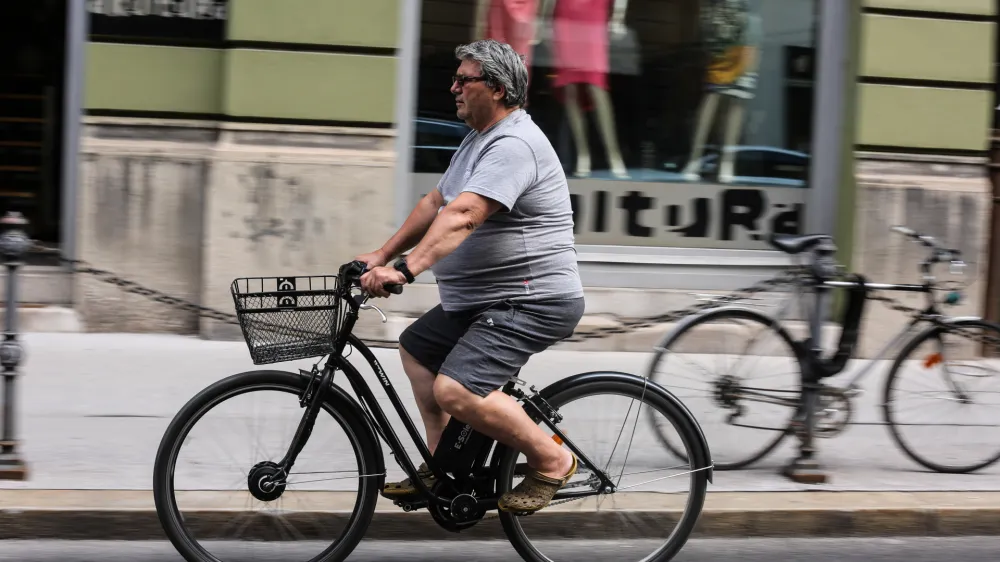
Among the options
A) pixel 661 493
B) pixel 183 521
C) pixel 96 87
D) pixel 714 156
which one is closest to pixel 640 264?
pixel 714 156

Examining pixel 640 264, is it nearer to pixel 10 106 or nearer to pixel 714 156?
pixel 714 156

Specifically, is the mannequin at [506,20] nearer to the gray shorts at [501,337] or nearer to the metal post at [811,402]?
the metal post at [811,402]

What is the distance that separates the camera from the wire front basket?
3.67 metres

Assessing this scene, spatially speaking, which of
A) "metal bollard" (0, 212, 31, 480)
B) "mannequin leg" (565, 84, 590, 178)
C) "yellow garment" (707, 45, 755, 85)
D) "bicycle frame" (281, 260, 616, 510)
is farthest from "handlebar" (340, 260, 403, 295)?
"yellow garment" (707, 45, 755, 85)

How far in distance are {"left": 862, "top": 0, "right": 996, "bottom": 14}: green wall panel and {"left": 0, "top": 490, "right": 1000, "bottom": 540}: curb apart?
411 cm

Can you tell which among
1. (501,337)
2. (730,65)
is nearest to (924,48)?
(730,65)

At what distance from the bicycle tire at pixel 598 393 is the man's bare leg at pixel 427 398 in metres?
0.22

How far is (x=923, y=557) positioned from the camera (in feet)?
15.7

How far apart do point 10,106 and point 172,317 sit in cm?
211

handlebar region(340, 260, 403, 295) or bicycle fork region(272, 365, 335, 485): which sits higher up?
handlebar region(340, 260, 403, 295)

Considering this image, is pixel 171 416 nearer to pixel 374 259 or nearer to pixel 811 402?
pixel 374 259

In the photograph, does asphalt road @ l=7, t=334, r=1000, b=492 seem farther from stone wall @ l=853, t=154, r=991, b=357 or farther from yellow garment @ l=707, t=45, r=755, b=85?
yellow garment @ l=707, t=45, r=755, b=85

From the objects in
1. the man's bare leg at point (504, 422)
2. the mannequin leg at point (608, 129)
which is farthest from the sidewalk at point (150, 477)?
the mannequin leg at point (608, 129)

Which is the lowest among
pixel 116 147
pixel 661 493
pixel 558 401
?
pixel 661 493
